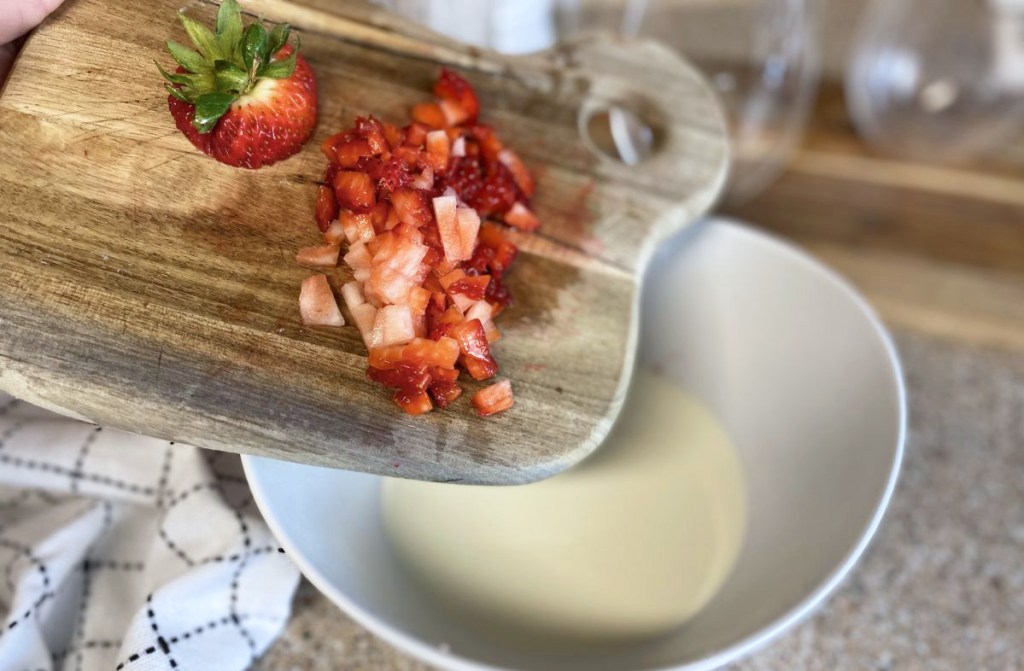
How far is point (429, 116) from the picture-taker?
0.86m

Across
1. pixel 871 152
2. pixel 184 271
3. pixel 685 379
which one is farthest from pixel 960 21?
pixel 184 271

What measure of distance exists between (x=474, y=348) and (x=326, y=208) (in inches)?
7.3

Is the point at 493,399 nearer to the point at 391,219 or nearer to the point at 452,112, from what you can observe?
the point at 391,219

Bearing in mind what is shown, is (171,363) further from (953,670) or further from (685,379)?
(953,670)

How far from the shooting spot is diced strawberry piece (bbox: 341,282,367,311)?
2.47 ft

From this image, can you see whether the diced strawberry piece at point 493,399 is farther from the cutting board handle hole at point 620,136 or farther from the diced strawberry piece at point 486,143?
the cutting board handle hole at point 620,136

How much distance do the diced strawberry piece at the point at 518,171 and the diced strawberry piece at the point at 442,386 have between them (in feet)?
0.79

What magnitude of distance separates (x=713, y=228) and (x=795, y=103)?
1.86 feet

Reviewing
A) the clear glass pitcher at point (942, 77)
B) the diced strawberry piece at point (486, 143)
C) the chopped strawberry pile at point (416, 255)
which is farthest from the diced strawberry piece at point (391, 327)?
the clear glass pitcher at point (942, 77)

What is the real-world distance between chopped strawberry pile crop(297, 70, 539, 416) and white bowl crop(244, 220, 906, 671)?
0.18 metres

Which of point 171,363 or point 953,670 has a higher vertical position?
point 171,363

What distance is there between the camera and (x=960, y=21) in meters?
1.47

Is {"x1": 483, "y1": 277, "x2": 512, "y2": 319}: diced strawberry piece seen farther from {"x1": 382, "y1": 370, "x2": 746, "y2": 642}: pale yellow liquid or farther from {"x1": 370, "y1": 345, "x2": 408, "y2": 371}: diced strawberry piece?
{"x1": 382, "y1": 370, "x2": 746, "y2": 642}: pale yellow liquid

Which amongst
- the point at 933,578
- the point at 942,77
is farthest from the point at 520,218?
the point at 942,77
